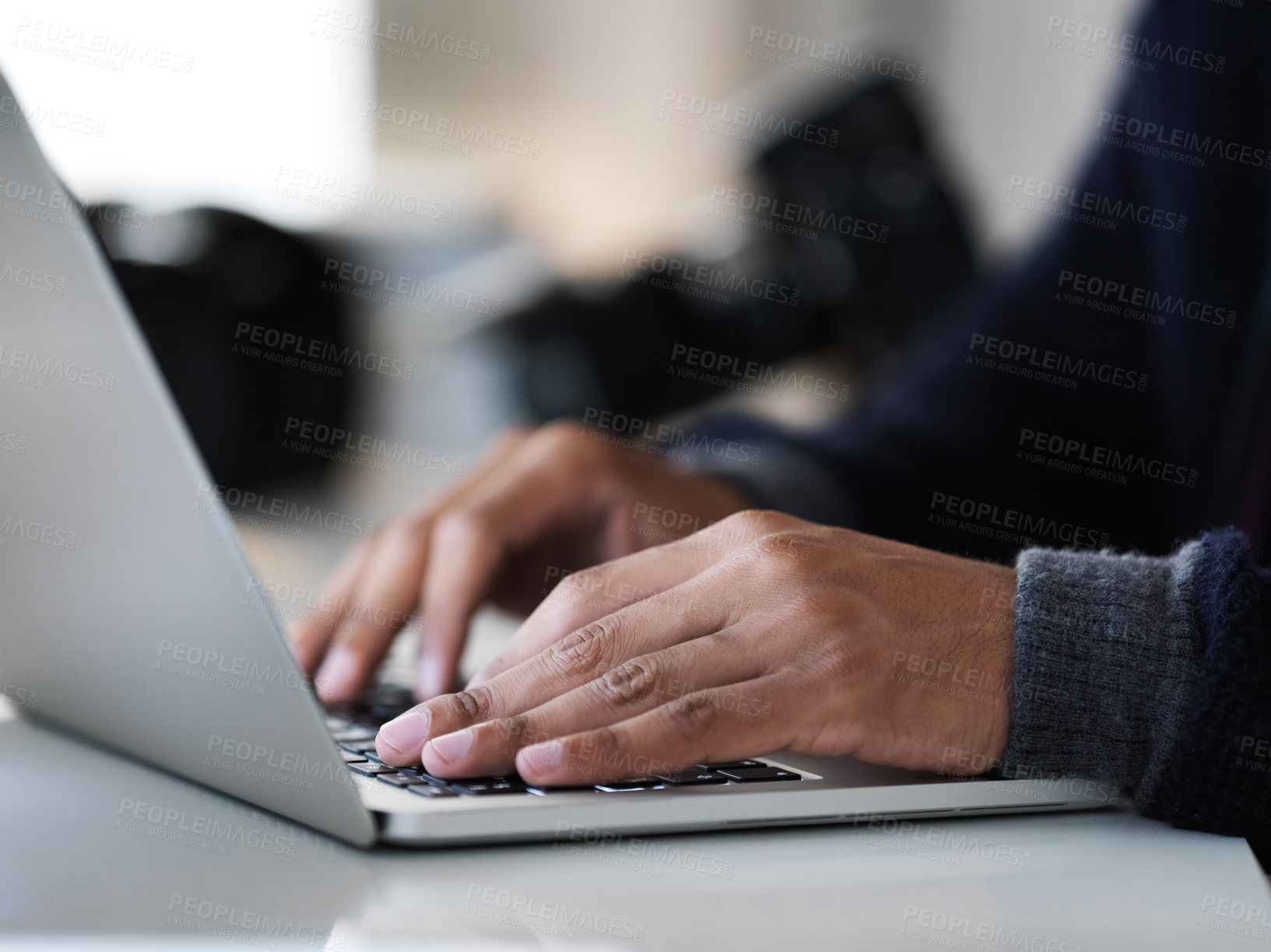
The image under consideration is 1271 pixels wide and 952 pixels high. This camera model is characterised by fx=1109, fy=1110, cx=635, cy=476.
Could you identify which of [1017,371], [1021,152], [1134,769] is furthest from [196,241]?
[1021,152]

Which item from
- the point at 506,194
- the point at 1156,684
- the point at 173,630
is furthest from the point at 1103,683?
the point at 506,194

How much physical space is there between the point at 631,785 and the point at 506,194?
3.50 metres

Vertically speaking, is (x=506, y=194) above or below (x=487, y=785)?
above

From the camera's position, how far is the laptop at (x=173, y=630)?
343 millimetres

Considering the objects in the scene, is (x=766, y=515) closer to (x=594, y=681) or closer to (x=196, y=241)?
(x=594, y=681)

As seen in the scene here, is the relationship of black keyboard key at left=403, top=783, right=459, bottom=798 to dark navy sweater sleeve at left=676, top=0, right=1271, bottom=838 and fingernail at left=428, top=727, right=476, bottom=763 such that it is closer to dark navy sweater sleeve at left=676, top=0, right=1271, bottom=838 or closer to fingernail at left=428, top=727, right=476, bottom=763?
fingernail at left=428, top=727, right=476, bottom=763

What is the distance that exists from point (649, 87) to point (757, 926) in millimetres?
3648

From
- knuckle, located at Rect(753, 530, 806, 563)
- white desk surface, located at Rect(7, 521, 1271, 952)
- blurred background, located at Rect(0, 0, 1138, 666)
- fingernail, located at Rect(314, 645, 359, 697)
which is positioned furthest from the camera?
blurred background, located at Rect(0, 0, 1138, 666)

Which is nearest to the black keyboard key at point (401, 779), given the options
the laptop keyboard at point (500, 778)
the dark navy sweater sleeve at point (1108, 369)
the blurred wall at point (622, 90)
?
the laptop keyboard at point (500, 778)

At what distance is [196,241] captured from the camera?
1.99 metres

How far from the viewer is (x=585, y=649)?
0.49 m

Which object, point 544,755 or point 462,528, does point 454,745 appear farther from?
point 462,528

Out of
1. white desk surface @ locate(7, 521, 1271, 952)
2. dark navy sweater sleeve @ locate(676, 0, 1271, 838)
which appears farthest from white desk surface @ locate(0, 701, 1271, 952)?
dark navy sweater sleeve @ locate(676, 0, 1271, 838)

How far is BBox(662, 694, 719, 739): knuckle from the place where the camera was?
43cm
